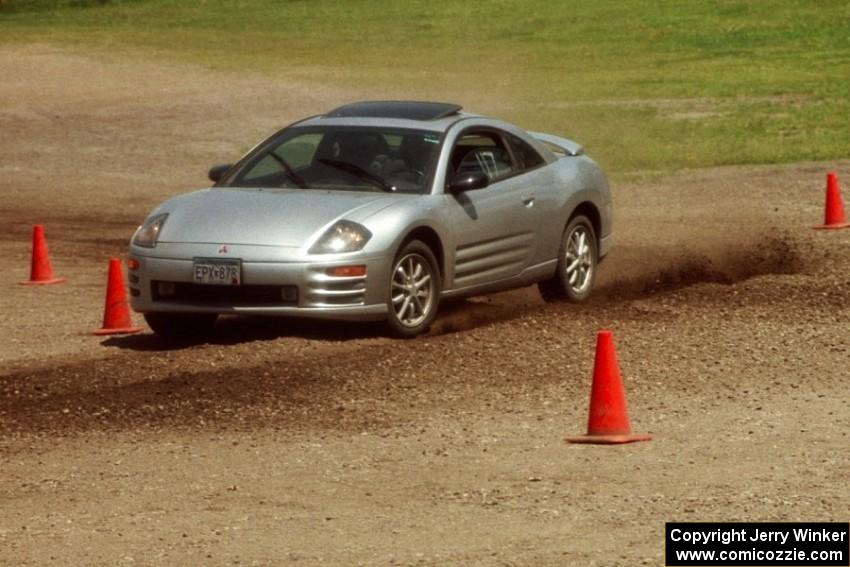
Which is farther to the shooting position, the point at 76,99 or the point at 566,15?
the point at 566,15

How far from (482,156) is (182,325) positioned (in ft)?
8.52

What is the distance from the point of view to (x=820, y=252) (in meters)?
18.0

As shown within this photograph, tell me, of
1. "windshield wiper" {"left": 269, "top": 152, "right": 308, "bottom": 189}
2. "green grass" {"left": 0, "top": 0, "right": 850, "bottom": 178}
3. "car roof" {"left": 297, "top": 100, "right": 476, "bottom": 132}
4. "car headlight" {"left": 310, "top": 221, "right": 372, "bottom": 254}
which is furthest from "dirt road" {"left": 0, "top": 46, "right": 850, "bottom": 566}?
"green grass" {"left": 0, "top": 0, "right": 850, "bottom": 178}

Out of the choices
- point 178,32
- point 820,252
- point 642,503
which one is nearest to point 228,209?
point 642,503

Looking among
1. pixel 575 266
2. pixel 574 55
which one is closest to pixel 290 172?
pixel 575 266

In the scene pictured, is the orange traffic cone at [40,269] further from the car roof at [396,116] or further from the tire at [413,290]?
the tire at [413,290]

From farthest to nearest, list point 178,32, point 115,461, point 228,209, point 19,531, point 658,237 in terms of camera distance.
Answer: point 178,32 < point 658,237 < point 228,209 < point 115,461 < point 19,531

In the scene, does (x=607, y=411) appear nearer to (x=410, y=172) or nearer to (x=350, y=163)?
(x=410, y=172)

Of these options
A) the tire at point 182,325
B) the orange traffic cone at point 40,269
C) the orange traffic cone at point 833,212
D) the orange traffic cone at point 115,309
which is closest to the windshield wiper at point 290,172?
the tire at point 182,325

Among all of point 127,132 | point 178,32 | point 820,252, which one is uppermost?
point 178,32

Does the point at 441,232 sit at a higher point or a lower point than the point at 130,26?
lower

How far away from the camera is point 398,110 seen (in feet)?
47.5

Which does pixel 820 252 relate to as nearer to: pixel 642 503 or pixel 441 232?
pixel 441 232

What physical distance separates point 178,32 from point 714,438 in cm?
4577
